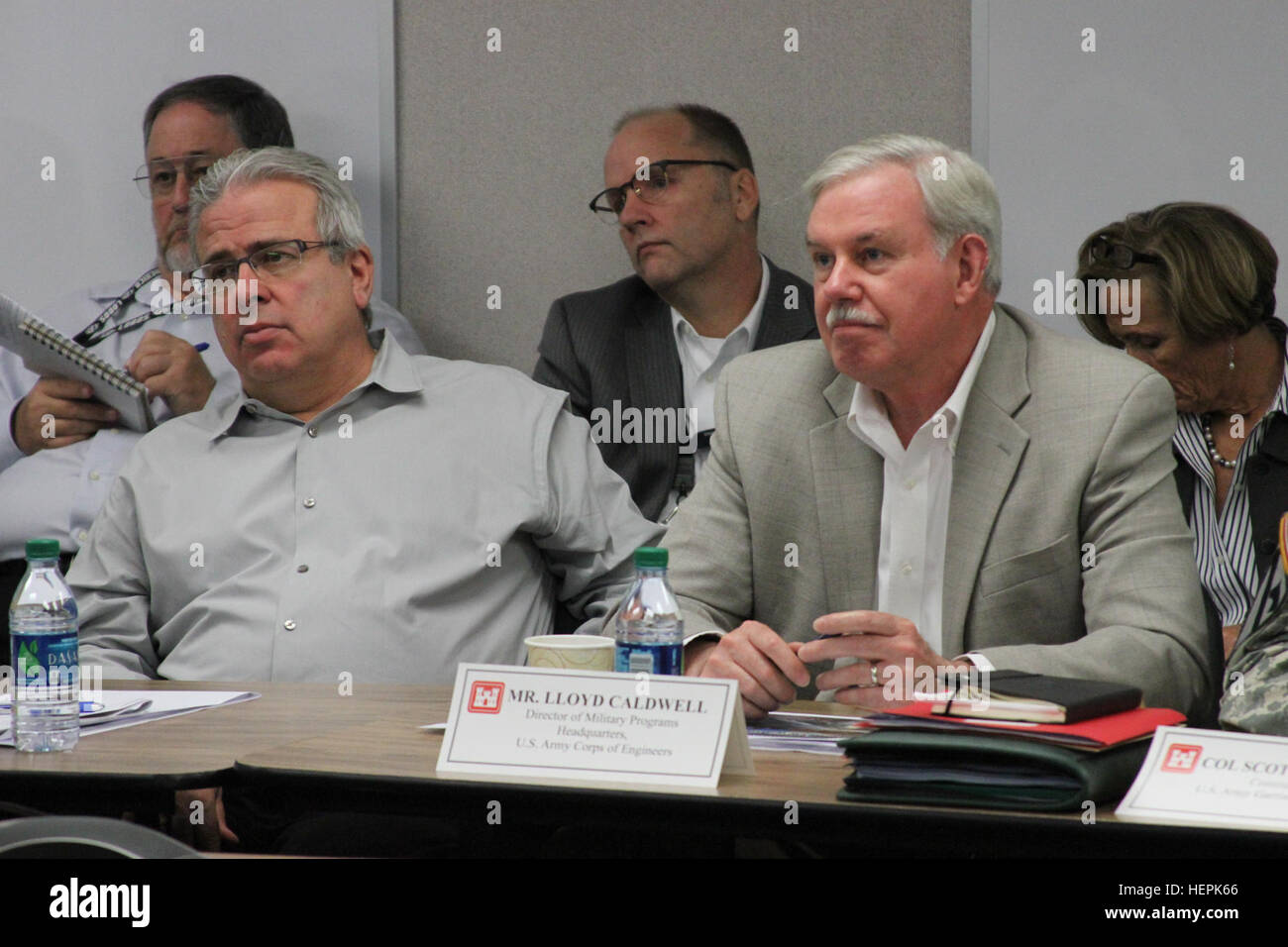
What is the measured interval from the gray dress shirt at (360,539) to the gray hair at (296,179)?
10.3 inches

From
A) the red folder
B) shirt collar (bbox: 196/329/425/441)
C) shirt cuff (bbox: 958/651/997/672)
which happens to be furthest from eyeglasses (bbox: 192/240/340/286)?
the red folder

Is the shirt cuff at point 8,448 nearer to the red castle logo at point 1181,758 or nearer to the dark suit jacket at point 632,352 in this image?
the dark suit jacket at point 632,352

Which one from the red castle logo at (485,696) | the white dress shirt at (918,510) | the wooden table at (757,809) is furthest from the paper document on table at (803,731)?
the white dress shirt at (918,510)

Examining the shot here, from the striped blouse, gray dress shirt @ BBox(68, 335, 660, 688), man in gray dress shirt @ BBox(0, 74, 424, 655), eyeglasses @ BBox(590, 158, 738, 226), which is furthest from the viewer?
eyeglasses @ BBox(590, 158, 738, 226)

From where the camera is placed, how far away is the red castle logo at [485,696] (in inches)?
51.1

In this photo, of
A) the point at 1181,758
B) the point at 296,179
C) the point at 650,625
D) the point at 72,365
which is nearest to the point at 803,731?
the point at 650,625

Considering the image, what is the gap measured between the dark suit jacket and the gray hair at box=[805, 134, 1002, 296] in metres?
0.88

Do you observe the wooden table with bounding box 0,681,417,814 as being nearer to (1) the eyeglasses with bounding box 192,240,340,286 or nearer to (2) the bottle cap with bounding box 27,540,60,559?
(2) the bottle cap with bounding box 27,540,60,559

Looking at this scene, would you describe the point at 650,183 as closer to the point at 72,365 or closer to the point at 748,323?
the point at 748,323

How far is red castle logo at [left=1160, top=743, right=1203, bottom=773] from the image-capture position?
112cm

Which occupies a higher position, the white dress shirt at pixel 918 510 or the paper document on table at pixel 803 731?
the white dress shirt at pixel 918 510
